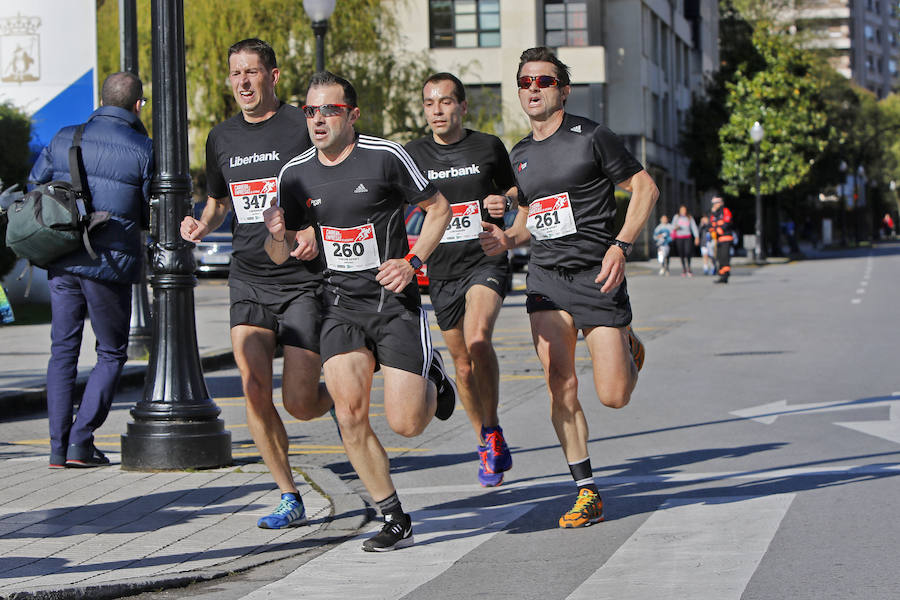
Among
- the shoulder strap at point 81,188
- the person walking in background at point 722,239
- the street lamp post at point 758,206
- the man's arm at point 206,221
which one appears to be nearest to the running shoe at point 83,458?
the shoulder strap at point 81,188

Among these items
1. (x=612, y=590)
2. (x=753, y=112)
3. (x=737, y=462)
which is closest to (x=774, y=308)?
(x=737, y=462)

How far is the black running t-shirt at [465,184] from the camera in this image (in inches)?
308

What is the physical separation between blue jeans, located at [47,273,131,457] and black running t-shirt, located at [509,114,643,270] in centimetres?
274

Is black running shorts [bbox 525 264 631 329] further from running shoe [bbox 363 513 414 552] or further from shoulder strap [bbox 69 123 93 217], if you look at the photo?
shoulder strap [bbox 69 123 93 217]

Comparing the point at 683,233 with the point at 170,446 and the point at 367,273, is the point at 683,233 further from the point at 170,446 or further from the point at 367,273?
the point at 367,273

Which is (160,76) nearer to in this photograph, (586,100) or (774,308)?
(774,308)

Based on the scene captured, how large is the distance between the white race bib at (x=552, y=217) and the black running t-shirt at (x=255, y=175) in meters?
1.07

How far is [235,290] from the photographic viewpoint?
21.5ft

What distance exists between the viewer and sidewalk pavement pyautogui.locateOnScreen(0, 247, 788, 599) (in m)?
5.37

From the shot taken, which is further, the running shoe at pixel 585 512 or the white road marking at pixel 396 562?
the running shoe at pixel 585 512

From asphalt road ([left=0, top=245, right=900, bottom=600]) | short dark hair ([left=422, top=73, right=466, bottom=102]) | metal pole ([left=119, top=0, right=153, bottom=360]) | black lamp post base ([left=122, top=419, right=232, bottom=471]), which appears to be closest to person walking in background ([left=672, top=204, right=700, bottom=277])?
asphalt road ([left=0, top=245, right=900, bottom=600])

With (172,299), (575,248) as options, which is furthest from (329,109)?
(172,299)

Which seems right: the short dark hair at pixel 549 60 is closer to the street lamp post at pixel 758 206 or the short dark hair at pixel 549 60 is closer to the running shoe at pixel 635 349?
the running shoe at pixel 635 349

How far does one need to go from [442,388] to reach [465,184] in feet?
6.62
